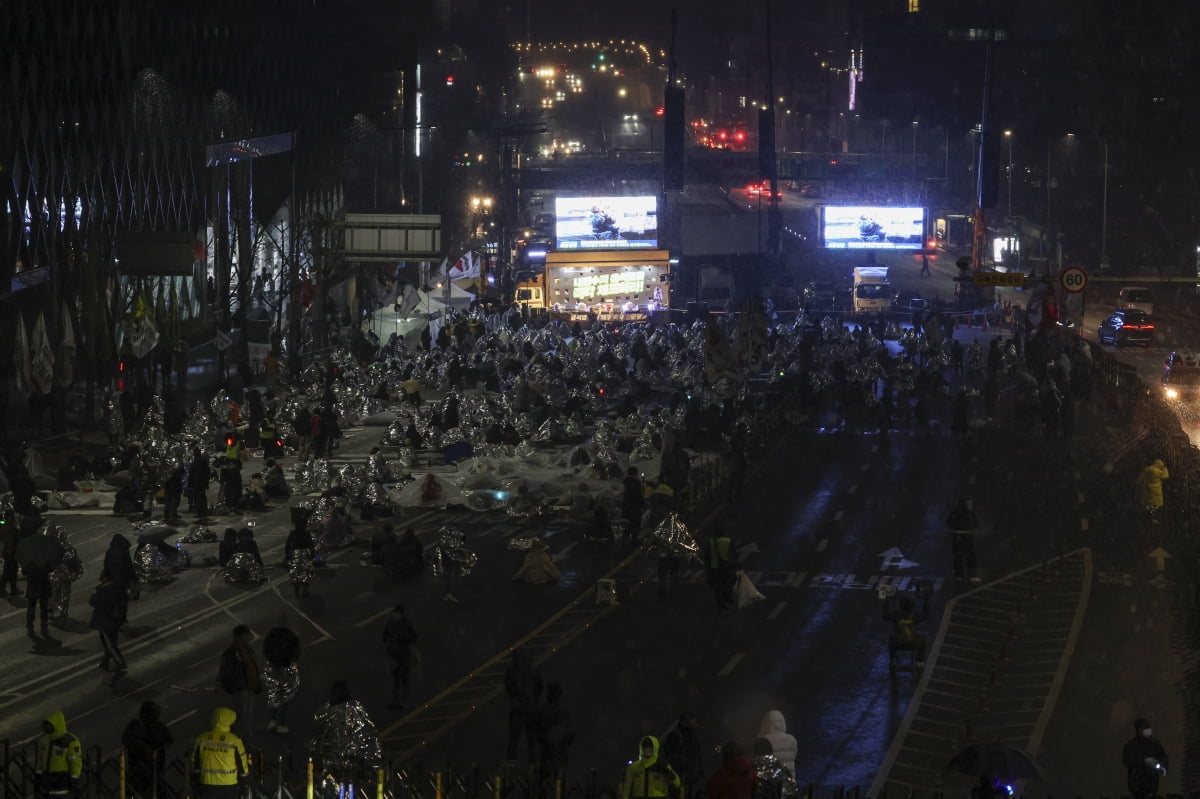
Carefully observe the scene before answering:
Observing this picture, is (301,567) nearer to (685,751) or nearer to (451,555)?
(451,555)

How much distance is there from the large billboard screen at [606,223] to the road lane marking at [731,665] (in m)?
71.4

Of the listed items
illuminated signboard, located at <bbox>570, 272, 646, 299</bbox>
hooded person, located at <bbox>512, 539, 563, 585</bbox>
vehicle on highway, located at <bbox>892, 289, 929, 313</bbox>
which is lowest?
hooded person, located at <bbox>512, 539, 563, 585</bbox>

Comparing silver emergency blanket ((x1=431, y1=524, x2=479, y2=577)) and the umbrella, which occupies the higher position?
the umbrella

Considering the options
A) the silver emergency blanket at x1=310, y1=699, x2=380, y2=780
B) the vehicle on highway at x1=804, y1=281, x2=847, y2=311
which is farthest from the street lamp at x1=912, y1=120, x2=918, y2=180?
the silver emergency blanket at x1=310, y1=699, x2=380, y2=780

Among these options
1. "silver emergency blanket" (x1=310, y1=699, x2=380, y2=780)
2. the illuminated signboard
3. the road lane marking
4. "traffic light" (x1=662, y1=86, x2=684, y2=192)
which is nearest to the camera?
"silver emergency blanket" (x1=310, y1=699, x2=380, y2=780)

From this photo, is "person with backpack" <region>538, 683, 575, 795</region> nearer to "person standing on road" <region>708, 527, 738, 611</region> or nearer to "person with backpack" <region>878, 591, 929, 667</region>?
"person with backpack" <region>878, 591, 929, 667</region>

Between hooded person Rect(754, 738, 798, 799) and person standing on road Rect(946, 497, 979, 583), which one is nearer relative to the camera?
hooded person Rect(754, 738, 798, 799)

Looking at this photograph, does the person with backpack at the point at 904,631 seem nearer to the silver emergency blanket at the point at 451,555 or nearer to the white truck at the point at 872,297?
the silver emergency blanket at the point at 451,555

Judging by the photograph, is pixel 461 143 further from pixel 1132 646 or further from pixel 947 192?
pixel 1132 646

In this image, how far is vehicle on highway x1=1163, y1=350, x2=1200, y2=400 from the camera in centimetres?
4953

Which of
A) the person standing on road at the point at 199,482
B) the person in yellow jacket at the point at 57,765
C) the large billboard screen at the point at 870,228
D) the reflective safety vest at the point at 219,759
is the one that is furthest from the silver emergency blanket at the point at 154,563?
the large billboard screen at the point at 870,228

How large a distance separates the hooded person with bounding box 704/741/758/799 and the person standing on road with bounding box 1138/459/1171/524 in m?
19.3

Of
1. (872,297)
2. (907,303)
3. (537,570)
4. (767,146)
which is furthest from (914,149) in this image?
(537,570)

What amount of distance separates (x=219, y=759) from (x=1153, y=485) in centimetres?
2152
